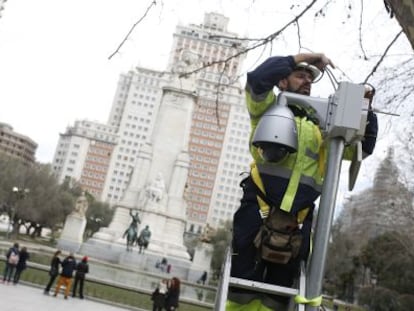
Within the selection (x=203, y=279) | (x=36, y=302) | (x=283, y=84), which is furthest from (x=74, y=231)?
(x=283, y=84)

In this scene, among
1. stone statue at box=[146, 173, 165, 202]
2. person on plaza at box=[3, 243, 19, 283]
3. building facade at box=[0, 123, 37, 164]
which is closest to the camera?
person on plaza at box=[3, 243, 19, 283]

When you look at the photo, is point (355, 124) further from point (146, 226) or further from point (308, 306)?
point (146, 226)

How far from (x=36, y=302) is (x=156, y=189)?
32286 millimetres

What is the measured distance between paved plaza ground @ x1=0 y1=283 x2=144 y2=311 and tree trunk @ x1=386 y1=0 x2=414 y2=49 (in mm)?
11785

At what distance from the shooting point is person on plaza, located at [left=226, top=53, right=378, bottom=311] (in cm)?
293

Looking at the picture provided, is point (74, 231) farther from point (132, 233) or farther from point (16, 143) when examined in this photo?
point (16, 143)

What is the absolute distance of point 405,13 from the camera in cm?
290

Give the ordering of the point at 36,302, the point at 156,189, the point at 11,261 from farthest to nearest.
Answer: the point at 156,189, the point at 11,261, the point at 36,302

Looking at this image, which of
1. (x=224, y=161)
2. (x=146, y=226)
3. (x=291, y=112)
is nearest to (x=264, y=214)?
(x=291, y=112)

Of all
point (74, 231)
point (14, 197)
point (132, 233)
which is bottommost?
point (74, 231)

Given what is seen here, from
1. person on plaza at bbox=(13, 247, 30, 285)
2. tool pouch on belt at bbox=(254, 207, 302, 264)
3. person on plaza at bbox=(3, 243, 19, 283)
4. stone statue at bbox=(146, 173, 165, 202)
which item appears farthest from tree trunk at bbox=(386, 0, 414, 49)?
stone statue at bbox=(146, 173, 165, 202)

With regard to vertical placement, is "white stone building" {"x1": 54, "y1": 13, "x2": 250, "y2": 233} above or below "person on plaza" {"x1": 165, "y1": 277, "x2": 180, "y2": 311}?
above

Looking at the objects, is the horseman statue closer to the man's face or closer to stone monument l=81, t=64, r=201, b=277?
stone monument l=81, t=64, r=201, b=277

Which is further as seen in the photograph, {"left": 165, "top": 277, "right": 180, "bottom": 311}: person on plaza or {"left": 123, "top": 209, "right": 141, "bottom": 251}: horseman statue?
{"left": 123, "top": 209, "right": 141, "bottom": 251}: horseman statue
